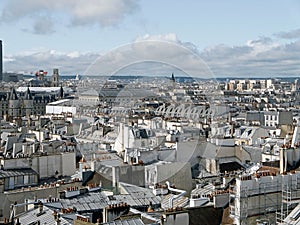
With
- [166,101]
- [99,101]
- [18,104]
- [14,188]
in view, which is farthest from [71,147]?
[18,104]

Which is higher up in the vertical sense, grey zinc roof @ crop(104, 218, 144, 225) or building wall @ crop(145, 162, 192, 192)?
grey zinc roof @ crop(104, 218, 144, 225)

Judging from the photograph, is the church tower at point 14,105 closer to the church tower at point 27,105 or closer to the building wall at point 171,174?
the church tower at point 27,105

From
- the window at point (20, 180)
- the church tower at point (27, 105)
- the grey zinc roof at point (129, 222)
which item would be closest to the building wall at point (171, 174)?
the window at point (20, 180)

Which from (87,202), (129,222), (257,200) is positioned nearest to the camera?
(129,222)

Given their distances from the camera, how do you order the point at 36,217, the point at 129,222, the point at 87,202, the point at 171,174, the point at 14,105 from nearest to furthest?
the point at 129,222 → the point at 36,217 → the point at 87,202 → the point at 171,174 → the point at 14,105

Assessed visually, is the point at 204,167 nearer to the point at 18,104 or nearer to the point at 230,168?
the point at 230,168

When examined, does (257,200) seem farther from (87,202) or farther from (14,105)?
(14,105)

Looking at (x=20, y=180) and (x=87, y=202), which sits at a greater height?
(x=87, y=202)

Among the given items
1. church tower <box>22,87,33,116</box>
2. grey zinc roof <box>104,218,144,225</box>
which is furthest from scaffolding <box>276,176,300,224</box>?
church tower <box>22,87,33,116</box>

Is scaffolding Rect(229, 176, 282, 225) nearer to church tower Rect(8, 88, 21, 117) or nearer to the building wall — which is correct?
the building wall

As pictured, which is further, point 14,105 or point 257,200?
point 14,105

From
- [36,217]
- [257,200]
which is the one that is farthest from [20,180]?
[257,200]
